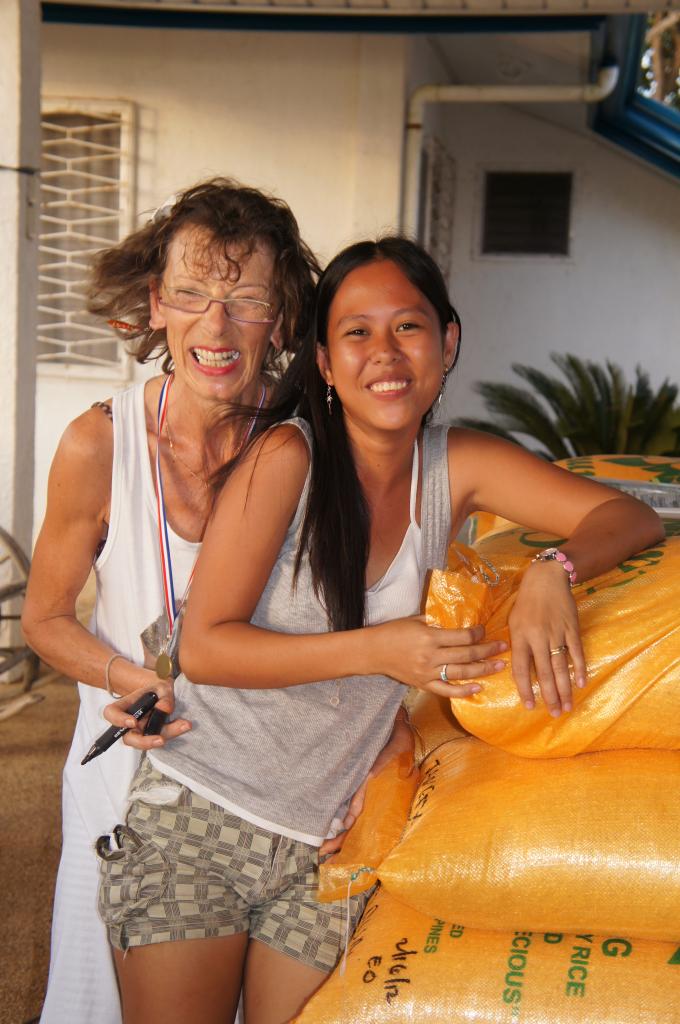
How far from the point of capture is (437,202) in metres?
8.17

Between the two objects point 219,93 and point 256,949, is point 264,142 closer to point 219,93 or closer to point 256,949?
point 219,93

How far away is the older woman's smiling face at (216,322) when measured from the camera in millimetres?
1885

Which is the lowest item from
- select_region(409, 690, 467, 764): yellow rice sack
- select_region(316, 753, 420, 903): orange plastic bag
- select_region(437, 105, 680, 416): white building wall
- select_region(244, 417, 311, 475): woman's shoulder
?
select_region(316, 753, 420, 903): orange plastic bag

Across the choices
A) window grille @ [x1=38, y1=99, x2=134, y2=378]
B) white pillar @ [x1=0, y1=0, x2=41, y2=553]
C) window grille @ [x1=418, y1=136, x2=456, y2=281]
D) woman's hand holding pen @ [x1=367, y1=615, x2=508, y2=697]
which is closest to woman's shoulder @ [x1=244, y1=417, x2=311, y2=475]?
woman's hand holding pen @ [x1=367, y1=615, x2=508, y2=697]

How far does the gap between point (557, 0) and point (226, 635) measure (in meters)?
3.76

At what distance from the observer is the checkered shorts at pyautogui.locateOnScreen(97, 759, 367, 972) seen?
152 centimetres

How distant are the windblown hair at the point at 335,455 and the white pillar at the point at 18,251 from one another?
3275 millimetres

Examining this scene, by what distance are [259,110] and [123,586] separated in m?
5.67

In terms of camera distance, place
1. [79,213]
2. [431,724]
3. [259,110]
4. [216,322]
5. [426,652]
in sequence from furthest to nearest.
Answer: [79,213]
[259,110]
[431,724]
[216,322]
[426,652]

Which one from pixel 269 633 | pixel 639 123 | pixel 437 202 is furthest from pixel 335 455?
pixel 639 123

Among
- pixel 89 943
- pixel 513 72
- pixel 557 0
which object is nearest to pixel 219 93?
pixel 513 72

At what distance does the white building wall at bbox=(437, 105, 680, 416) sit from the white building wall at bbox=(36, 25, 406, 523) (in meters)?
2.19

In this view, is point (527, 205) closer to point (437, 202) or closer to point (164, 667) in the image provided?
point (437, 202)

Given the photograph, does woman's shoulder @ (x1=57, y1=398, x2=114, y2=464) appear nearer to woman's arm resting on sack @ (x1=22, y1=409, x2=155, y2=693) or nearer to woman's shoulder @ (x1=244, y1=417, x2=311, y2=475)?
woman's arm resting on sack @ (x1=22, y1=409, x2=155, y2=693)
